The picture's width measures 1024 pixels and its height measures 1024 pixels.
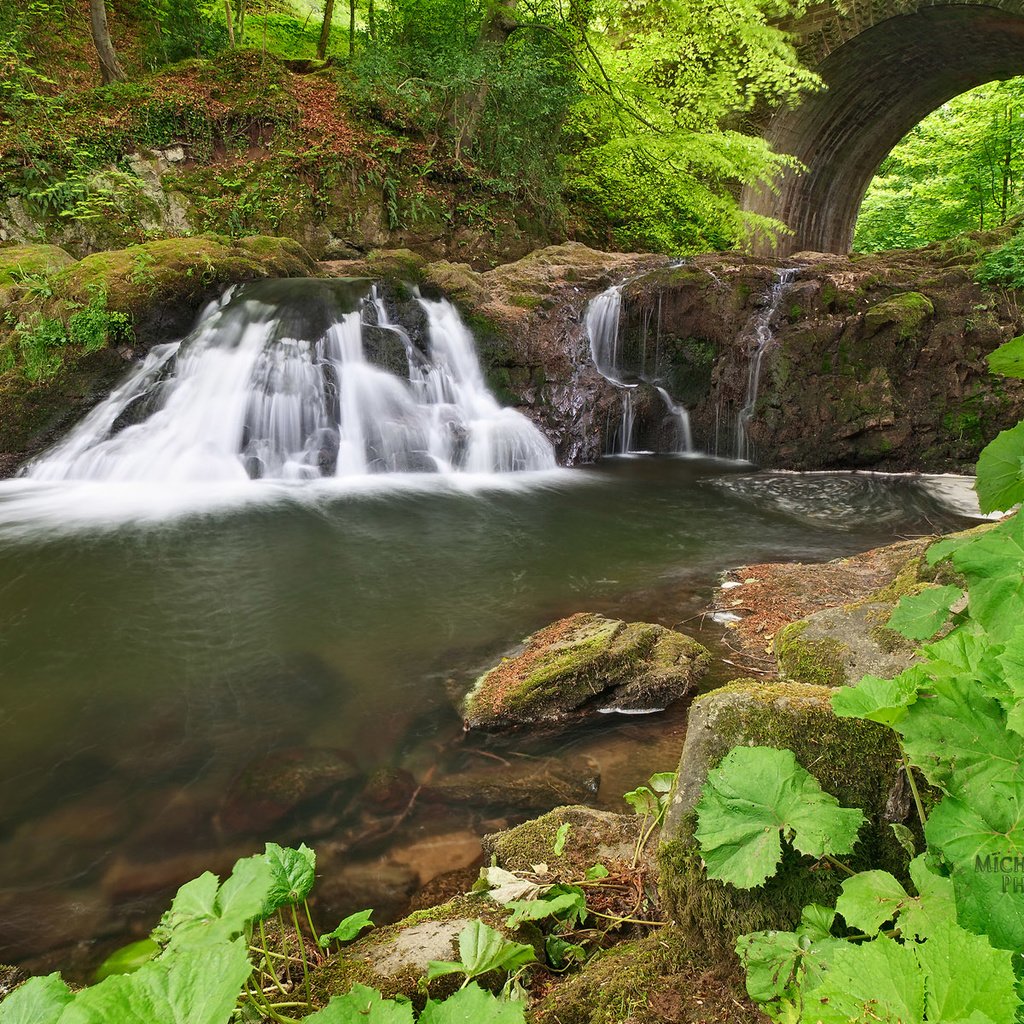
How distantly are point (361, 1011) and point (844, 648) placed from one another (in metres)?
2.04

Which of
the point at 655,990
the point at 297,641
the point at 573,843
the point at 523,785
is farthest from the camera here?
the point at 297,641

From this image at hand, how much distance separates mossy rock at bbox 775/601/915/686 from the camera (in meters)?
2.26

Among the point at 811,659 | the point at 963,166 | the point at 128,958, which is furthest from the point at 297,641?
the point at 963,166

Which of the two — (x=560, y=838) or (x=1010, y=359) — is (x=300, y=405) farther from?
(x=1010, y=359)

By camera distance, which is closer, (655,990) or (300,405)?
(655,990)

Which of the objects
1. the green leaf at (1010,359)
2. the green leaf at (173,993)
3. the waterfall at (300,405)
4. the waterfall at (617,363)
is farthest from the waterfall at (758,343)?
the green leaf at (173,993)

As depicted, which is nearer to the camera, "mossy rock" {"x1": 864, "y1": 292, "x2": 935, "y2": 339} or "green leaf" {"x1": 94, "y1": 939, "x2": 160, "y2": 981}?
"green leaf" {"x1": 94, "y1": 939, "x2": 160, "y2": 981}

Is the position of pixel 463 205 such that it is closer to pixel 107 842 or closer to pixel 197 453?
pixel 197 453

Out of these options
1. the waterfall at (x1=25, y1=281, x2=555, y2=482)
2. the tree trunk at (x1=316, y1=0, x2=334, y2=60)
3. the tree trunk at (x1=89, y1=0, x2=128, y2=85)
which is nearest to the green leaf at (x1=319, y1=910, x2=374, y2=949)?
the waterfall at (x1=25, y1=281, x2=555, y2=482)

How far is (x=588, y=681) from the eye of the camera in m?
3.28

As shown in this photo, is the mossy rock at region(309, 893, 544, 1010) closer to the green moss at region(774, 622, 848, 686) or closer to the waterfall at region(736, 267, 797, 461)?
the green moss at region(774, 622, 848, 686)

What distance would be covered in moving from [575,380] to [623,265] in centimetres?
270

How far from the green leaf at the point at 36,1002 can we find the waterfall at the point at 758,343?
9774 mm

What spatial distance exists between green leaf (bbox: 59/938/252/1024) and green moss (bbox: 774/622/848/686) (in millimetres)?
1941
